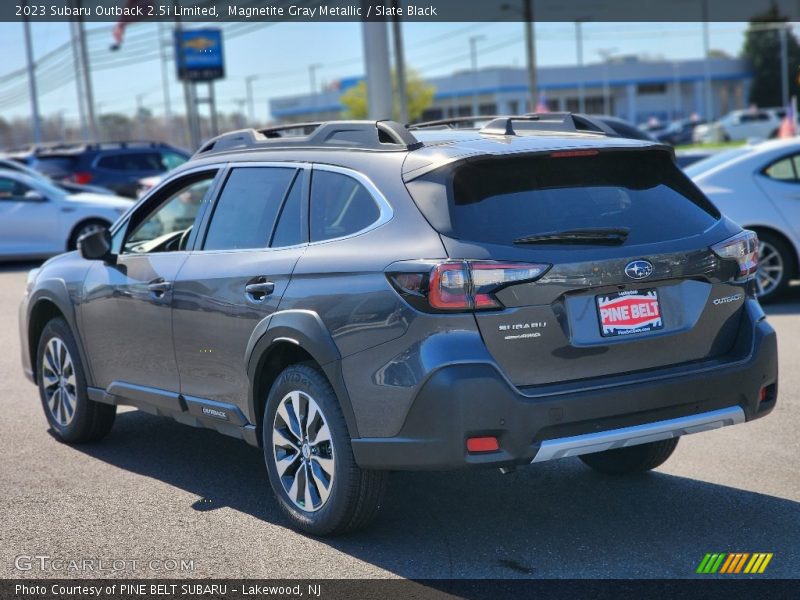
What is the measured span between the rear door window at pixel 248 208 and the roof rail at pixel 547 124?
39.2 inches

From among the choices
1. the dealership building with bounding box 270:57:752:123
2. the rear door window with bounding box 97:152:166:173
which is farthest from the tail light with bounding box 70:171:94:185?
the dealership building with bounding box 270:57:752:123

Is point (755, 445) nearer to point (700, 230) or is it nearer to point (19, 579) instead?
point (700, 230)

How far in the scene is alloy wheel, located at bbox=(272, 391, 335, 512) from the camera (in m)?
5.03

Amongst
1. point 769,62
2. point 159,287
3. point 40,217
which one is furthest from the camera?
point 769,62

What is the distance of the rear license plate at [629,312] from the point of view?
15.5ft

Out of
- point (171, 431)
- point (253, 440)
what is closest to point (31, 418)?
point (171, 431)

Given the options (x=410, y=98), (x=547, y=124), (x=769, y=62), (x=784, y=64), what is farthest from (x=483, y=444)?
(x=769, y=62)

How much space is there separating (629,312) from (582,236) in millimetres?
368

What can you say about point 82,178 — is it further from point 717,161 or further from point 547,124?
point 547,124

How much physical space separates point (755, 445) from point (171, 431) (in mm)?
3652

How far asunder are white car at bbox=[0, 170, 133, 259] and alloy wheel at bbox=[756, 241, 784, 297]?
1026cm

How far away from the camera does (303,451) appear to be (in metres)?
5.16

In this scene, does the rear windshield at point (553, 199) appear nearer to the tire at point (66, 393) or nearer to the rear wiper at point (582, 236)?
the rear wiper at point (582, 236)

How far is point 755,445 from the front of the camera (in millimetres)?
6508
